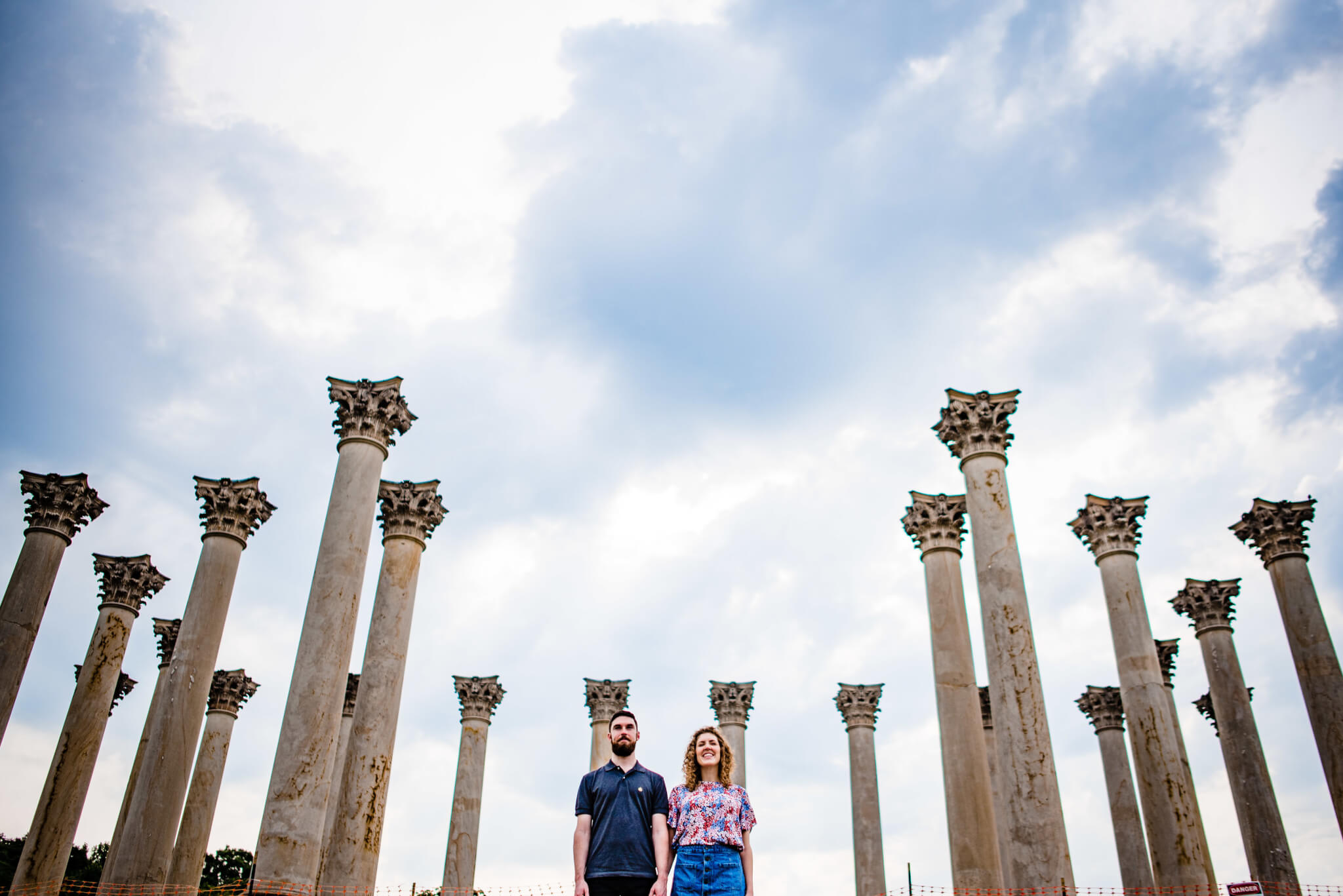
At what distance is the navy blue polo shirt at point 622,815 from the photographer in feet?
23.7

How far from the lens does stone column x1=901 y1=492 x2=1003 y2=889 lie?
765 inches

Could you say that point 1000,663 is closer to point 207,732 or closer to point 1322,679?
point 1322,679

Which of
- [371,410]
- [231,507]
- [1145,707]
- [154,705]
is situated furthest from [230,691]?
[1145,707]

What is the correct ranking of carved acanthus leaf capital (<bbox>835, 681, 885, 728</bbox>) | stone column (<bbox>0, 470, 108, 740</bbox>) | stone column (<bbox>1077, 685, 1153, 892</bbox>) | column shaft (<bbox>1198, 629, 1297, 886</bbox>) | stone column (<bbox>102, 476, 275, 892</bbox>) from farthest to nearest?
carved acanthus leaf capital (<bbox>835, 681, 885, 728</bbox>) → stone column (<bbox>1077, 685, 1153, 892</bbox>) → column shaft (<bbox>1198, 629, 1297, 886</bbox>) → stone column (<bbox>0, 470, 108, 740</bbox>) → stone column (<bbox>102, 476, 275, 892</bbox>)

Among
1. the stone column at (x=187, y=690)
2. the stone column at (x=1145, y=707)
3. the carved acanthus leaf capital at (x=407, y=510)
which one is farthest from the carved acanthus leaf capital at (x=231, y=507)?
the stone column at (x=1145, y=707)

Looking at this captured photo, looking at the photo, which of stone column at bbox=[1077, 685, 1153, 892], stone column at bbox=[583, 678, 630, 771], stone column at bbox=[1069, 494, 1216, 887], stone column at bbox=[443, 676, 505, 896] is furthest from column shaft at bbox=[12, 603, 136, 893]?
stone column at bbox=[1077, 685, 1153, 892]

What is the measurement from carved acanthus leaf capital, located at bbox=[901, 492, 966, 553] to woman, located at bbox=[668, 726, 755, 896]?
17227 mm

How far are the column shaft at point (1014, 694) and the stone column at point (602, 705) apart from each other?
1746 cm

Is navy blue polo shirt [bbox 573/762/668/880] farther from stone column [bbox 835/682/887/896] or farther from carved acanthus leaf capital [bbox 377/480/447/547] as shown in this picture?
stone column [bbox 835/682/887/896]

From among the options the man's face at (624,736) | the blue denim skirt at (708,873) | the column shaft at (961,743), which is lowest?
the blue denim skirt at (708,873)

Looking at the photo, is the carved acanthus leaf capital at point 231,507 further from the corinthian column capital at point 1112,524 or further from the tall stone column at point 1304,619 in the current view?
the tall stone column at point 1304,619

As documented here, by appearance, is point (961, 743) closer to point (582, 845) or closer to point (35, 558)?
point (582, 845)

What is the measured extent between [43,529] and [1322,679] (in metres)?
32.7

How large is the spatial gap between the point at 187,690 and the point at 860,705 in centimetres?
2267
